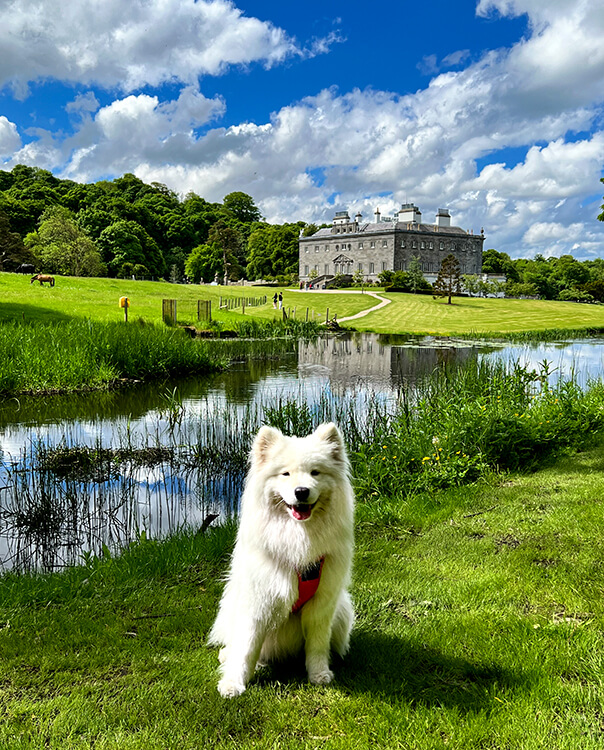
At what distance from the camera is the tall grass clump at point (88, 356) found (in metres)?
13.8

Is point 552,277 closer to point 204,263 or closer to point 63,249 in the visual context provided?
point 204,263

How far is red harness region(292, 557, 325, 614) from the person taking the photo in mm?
2863

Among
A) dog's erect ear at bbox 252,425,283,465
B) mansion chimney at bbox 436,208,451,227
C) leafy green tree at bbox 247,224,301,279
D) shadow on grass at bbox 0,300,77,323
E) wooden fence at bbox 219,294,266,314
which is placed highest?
mansion chimney at bbox 436,208,451,227

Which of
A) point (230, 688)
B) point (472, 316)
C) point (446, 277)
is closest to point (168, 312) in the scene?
point (230, 688)

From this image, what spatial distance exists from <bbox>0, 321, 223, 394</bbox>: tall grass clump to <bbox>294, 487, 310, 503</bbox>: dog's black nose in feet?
41.6

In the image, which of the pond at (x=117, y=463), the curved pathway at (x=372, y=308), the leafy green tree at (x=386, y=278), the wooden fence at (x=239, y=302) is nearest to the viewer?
the pond at (x=117, y=463)

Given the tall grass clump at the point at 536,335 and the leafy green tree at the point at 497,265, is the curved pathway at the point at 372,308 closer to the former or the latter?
the tall grass clump at the point at 536,335

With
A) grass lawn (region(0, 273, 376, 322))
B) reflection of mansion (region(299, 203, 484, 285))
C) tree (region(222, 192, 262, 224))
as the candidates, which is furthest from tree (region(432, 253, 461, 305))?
tree (region(222, 192, 262, 224))

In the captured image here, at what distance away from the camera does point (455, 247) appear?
95688mm

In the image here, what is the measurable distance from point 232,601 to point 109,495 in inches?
171

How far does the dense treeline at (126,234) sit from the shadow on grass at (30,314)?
3578 cm

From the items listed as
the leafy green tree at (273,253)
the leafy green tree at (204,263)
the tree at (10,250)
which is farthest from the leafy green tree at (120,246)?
the leafy green tree at (273,253)

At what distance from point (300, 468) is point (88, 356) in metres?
14.0

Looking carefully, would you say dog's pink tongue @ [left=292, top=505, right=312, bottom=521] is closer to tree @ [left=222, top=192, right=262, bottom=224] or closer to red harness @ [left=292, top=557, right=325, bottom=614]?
red harness @ [left=292, top=557, right=325, bottom=614]
